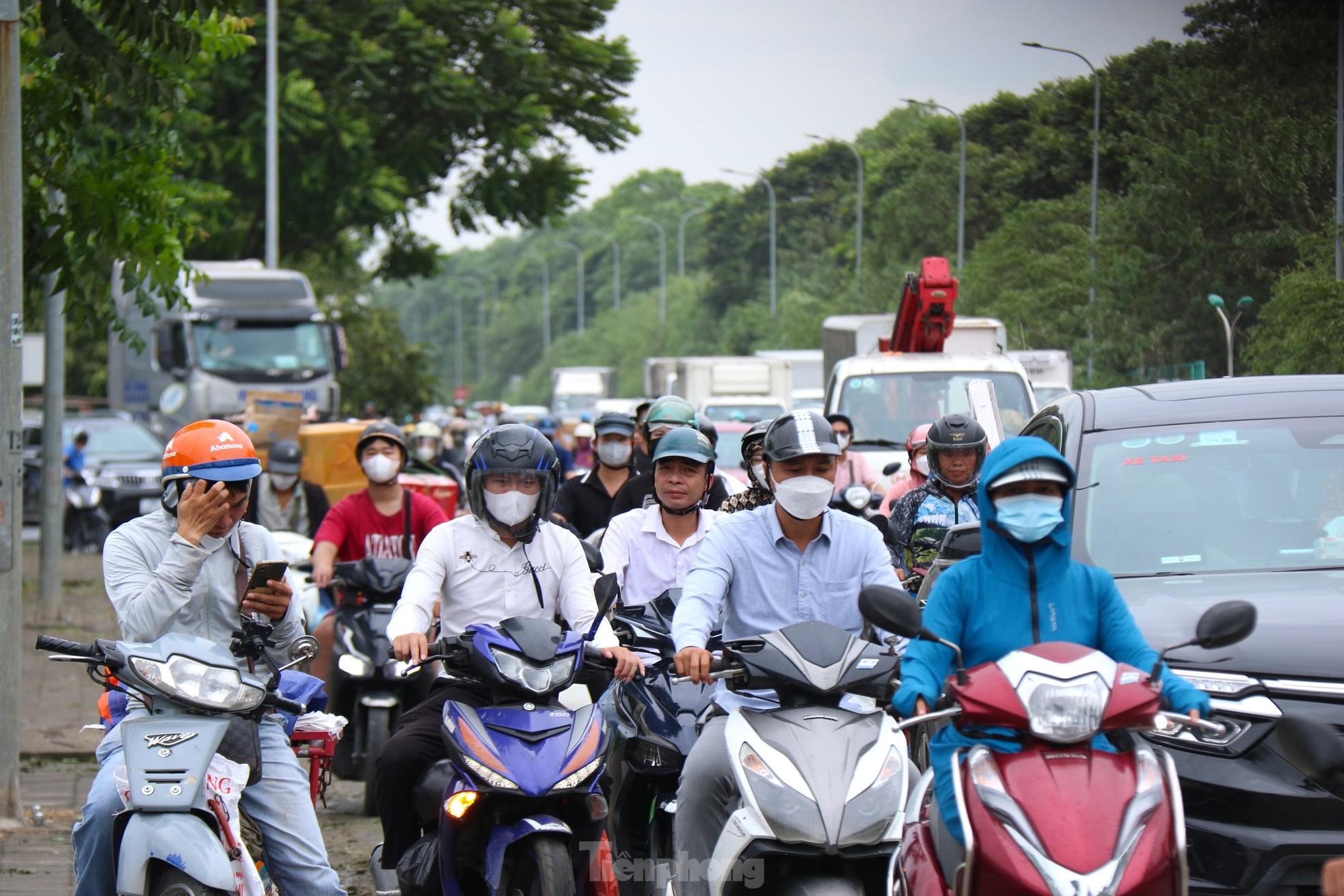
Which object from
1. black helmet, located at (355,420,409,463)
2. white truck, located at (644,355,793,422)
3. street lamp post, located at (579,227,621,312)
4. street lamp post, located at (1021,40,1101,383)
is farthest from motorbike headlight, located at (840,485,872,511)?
street lamp post, located at (579,227,621,312)

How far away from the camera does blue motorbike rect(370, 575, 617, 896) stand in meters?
5.19

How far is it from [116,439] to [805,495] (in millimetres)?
25655

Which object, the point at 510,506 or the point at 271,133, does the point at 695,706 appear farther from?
the point at 271,133

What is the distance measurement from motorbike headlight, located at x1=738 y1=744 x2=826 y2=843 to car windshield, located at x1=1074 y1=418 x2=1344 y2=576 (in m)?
1.84

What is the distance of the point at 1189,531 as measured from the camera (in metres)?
6.21

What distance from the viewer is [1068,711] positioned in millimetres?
4043

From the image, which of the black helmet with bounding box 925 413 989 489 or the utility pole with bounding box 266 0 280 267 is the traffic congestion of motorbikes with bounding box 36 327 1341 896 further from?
the utility pole with bounding box 266 0 280 267

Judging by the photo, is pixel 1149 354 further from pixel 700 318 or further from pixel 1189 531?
pixel 700 318

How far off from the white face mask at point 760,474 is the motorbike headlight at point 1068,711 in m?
3.91

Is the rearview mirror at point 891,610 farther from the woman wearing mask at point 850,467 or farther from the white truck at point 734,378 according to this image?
the white truck at point 734,378

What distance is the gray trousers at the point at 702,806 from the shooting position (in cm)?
527

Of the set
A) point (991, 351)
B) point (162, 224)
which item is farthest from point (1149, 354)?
point (162, 224)

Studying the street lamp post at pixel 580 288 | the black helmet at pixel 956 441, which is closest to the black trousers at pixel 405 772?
the black helmet at pixel 956 441

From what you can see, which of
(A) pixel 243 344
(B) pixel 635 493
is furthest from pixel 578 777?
(A) pixel 243 344
